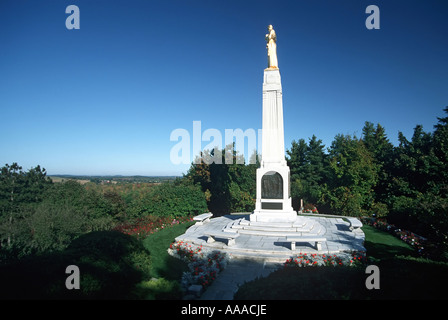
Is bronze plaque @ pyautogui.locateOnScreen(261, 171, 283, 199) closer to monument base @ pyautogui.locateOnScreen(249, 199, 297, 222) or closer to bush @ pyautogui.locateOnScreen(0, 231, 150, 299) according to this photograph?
monument base @ pyautogui.locateOnScreen(249, 199, 297, 222)

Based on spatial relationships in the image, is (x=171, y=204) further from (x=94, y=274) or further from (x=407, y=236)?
(x=407, y=236)

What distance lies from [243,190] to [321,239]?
1293cm

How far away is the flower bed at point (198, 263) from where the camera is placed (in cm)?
680

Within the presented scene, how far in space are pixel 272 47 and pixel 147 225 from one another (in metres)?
12.6

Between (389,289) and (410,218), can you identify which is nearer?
(389,289)

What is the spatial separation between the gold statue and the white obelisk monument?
1.74ft

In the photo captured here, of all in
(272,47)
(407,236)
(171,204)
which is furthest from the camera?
(171,204)

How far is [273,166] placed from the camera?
520 inches

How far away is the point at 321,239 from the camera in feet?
30.1

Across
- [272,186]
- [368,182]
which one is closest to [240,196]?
[272,186]

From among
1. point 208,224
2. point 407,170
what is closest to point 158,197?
point 208,224

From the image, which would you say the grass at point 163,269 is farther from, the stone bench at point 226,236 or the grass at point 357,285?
the stone bench at point 226,236

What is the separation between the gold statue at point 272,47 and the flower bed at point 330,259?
34.3 feet
